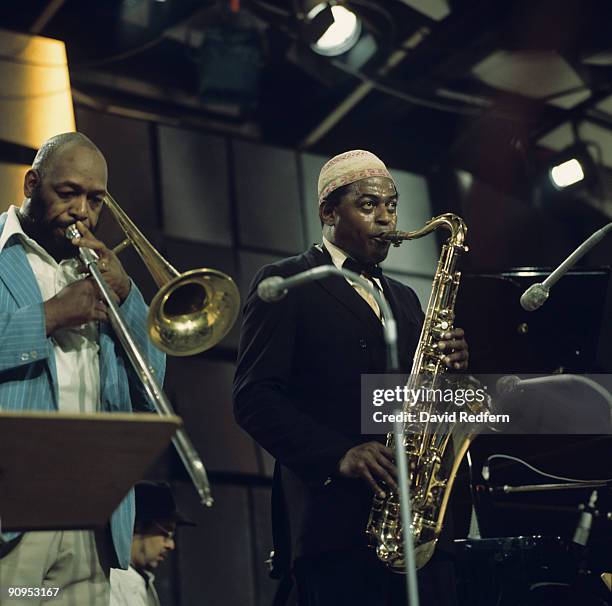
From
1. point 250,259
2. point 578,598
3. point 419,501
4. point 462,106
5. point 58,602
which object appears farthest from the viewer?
point 462,106

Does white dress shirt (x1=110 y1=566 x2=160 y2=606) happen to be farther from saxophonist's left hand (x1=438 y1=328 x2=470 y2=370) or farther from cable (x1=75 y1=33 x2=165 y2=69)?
cable (x1=75 y1=33 x2=165 y2=69)

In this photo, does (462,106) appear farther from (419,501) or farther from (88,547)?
(88,547)

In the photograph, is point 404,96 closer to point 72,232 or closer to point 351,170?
point 351,170

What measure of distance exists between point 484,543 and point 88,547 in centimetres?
142

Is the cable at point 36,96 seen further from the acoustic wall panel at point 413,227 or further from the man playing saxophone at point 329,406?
the man playing saxophone at point 329,406

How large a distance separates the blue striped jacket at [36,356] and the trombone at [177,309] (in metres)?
0.09

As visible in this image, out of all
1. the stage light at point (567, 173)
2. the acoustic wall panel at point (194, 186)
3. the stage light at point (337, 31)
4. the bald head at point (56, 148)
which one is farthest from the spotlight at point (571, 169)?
the bald head at point (56, 148)

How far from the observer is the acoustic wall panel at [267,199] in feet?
21.8

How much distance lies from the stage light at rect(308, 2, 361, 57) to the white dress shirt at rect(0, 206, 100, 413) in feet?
10.6

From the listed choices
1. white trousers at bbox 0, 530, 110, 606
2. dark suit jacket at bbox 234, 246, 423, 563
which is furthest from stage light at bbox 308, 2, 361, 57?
white trousers at bbox 0, 530, 110, 606

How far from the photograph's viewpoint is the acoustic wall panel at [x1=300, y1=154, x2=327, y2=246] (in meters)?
6.88

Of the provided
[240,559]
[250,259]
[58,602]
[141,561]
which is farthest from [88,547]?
[250,259]

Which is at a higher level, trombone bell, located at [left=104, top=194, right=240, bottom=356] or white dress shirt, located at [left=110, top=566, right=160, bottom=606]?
trombone bell, located at [left=104, top=194, right=240, bottom=356]

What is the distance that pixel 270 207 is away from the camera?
6.76 m
